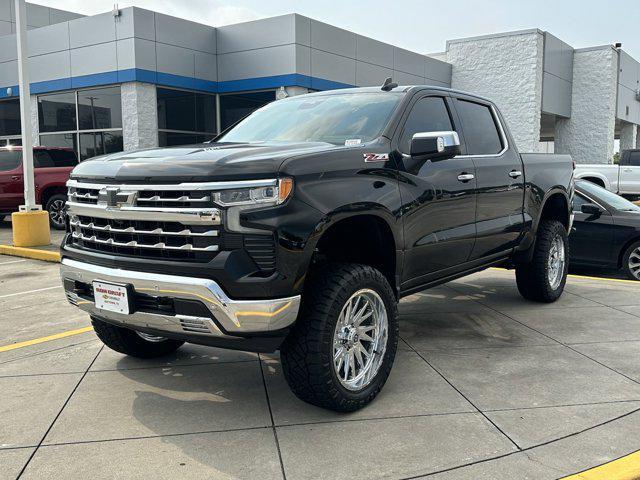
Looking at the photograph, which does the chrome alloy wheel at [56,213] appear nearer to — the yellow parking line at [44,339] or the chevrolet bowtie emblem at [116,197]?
the yellow parking line at [44,339]

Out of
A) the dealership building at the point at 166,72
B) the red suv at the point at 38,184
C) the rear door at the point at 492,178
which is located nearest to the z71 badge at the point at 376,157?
the rear door at the point at 492,178

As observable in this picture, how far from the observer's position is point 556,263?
262 inches

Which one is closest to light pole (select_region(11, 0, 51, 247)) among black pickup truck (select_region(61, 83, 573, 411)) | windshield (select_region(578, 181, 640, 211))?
black pickup truck (select_region(61, 83, 573, 411))

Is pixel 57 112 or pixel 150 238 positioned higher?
pixel 57 112

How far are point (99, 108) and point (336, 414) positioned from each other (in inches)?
678

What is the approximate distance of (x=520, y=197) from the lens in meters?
5.73

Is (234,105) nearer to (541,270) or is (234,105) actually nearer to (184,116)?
(184,116)

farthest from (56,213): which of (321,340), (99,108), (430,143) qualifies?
(321,340)

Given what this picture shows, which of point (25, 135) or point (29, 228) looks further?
point (25, 135)

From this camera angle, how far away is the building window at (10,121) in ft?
73.5

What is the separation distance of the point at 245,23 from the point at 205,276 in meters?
17.3

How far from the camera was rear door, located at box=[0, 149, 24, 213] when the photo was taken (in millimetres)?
13641

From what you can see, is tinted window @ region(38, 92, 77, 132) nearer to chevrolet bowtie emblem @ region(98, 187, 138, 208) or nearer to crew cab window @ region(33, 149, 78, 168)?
crew cab window @ region(33, 149, 78, 168)

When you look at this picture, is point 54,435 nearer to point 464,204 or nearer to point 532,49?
point 464,204
